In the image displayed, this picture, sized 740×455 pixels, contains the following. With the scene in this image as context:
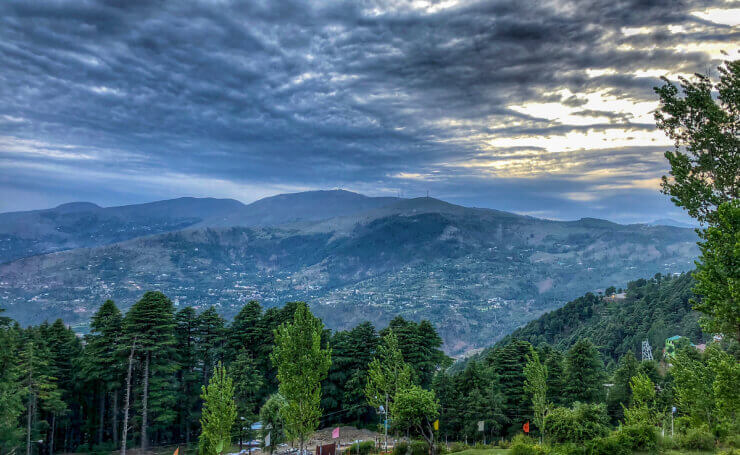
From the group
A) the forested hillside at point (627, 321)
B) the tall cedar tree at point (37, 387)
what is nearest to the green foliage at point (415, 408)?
the tall cedar tree at point (37, 387)

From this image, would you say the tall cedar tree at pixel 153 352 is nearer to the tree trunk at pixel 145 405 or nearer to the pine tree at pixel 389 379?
the tree trunk at pixel 145 405

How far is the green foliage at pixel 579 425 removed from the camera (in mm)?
20203

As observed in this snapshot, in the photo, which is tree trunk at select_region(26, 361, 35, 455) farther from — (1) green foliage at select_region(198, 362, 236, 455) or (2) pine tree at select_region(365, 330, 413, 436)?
(2) pine tree at select_region(365, 330, 413, 436)

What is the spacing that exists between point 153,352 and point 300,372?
21323 millimetres

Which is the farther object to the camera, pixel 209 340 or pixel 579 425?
pixel 209 340

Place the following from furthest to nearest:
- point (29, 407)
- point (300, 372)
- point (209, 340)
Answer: point (209, 340), point (29, 407), point (300, 372)

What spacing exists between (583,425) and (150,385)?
38.7 metres

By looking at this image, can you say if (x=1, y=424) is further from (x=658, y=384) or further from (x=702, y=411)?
(x=658, y=384)

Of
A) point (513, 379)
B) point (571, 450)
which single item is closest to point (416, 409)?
point (571, 450)

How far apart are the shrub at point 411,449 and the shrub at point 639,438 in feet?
38.7

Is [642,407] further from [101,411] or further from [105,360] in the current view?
[101,411]

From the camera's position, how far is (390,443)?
39219 millimetres

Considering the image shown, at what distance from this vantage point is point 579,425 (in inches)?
789

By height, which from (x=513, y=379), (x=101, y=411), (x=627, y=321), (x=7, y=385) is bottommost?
(x=627, y=321)
